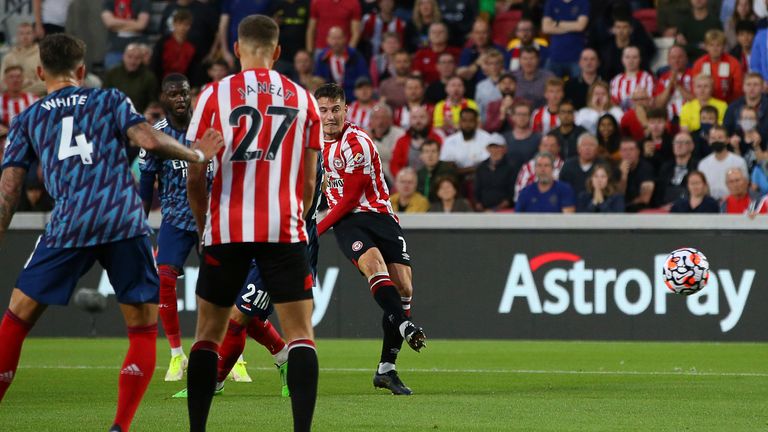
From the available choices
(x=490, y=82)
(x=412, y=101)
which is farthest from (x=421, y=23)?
(x=412, y=101)

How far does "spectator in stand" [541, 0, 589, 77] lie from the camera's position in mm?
19781

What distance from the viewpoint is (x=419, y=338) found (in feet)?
32.2

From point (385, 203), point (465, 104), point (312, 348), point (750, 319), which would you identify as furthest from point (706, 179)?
point (312, 348)

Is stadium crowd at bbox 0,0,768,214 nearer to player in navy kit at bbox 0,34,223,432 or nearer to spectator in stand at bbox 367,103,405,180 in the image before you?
spectator in stand at bbox 367,103,405,180

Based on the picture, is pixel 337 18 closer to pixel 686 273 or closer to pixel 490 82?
pixel 490 82

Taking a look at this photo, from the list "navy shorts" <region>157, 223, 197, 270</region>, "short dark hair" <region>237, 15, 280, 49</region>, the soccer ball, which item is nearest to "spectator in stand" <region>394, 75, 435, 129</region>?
the soccer ball

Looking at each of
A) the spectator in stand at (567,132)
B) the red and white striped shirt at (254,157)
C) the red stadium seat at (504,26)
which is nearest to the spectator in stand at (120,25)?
the red stadium seat at (504,26)

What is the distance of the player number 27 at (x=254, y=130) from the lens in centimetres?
662

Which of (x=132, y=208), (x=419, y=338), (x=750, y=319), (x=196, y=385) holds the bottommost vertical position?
(x=750, y=319)

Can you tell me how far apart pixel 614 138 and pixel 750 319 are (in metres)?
3.26

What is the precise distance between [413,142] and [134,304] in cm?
1173

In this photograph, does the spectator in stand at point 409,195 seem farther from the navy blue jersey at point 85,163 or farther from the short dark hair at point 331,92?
the navy blue jersey at point 85,163

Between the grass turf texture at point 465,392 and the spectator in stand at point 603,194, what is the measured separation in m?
2.11

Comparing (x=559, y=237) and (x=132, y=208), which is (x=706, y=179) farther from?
(x=132, y=208)
